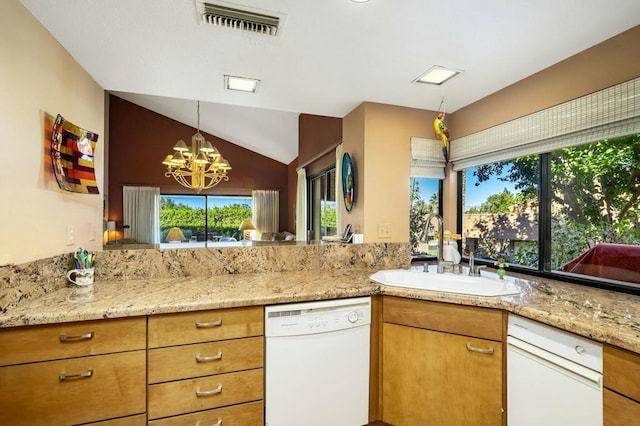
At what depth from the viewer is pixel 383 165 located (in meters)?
2.39

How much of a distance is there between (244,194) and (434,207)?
543 centimetres

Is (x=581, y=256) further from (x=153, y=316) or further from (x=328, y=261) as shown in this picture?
(x=153, y=316)

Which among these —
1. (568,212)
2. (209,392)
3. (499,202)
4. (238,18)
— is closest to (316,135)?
(499,202)

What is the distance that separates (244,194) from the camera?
24.1ft

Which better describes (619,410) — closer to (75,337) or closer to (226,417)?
(226,417)

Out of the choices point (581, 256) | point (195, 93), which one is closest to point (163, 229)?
point (195, 93)

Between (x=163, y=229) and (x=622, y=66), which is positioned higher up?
(x=622, y=66)

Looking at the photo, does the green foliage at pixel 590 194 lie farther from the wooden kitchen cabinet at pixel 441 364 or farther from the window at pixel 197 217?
the window at pixel 197 217

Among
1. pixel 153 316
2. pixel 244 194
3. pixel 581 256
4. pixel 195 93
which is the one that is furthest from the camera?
pixel 244 194

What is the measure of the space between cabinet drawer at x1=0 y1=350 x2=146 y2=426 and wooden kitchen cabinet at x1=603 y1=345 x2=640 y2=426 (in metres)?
1.77

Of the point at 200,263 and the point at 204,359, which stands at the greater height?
the point at 200,263

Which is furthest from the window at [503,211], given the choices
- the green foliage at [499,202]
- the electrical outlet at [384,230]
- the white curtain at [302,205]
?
the white curtain at [302,205]

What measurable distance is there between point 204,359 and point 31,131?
1.28 meters

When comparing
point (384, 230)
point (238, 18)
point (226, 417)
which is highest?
point (238, 18)
